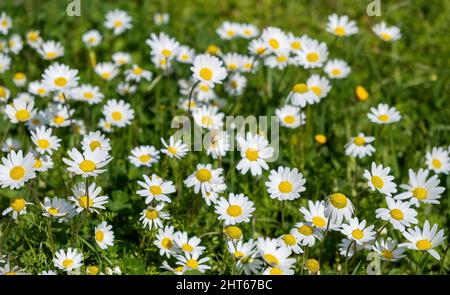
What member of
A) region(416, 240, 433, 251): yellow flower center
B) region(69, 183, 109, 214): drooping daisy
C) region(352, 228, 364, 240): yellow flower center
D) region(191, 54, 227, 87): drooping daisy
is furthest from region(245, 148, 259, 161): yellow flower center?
region(416, 240, 433, 251): yellow flower center

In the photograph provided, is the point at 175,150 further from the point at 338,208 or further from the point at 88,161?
the point at 338,208

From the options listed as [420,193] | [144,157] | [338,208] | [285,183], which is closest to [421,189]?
[420,193]

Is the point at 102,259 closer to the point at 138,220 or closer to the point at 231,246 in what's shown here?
the point at 138,220

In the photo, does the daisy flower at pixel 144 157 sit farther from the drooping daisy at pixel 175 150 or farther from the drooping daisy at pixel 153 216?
the drooping daisy at pixel 153 216

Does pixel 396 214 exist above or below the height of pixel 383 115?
below

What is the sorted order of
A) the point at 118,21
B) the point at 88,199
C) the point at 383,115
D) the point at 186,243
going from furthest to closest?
the point at 118,21
the point at 383,115
the point at 186,243
the point at 88,199
